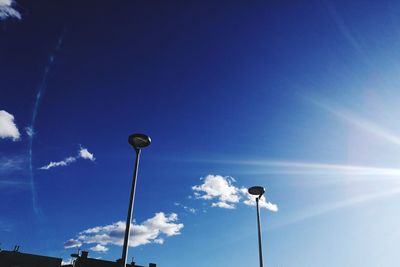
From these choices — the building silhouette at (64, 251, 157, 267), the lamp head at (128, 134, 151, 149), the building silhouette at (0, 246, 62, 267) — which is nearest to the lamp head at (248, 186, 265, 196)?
the lamp head at (128, 134, 151, 149)

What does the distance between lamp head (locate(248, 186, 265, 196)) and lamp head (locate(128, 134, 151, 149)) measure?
21.1ft

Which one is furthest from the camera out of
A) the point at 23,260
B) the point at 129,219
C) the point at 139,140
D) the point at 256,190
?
the point at 23,260

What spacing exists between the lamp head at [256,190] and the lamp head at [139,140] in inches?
254

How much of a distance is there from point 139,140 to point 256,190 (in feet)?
22.4

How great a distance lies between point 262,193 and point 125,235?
771 centimetres

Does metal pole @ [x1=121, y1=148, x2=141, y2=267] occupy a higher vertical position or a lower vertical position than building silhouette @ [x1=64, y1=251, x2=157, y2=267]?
lower

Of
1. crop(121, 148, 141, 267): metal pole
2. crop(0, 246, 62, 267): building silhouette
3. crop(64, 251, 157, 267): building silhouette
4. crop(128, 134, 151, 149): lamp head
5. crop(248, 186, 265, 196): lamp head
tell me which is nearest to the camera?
crop(121, 148, 141, 267): metal pole

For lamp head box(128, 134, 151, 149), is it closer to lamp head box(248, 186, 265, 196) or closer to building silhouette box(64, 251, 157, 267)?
lamp head box(248, 186, 265, 196)

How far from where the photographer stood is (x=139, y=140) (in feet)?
31.8

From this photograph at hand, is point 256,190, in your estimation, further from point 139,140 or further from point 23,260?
point 23,260

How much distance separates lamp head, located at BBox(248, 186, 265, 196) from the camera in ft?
46.9

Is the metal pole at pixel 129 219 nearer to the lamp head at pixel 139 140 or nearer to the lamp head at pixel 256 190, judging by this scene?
the lamp head at pixel 139 140

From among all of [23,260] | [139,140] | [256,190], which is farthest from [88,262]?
[139,140]

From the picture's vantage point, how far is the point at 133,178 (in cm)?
Answer: 926
